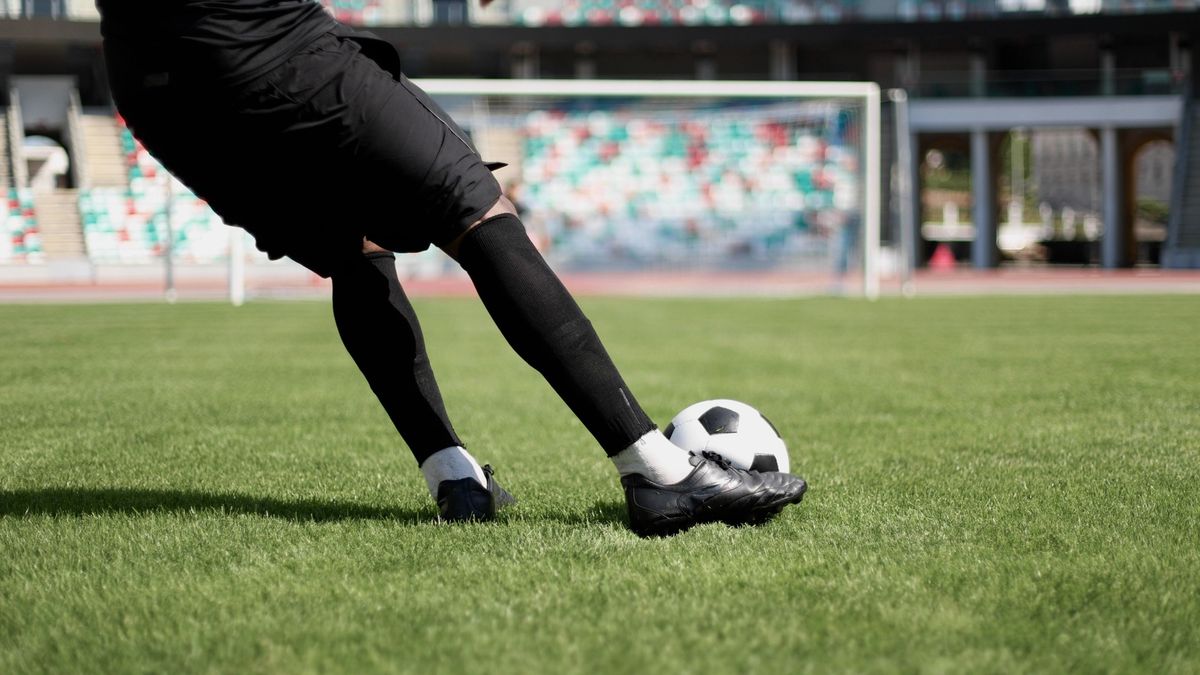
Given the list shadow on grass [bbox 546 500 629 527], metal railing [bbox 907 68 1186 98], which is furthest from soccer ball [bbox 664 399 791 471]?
metal railing [bbox 907 68 1186 98]

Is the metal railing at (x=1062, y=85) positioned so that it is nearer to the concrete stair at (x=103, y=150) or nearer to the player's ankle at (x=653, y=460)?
the concrete stair at (x=103, y=150)

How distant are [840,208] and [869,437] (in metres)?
15.1

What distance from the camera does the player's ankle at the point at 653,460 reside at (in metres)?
2.59

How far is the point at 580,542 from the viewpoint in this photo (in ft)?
8.30

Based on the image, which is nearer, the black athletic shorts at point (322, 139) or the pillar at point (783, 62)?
the black athletic shorts at point (322, 139)

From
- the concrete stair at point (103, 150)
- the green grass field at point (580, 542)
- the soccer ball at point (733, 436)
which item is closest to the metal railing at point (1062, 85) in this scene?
the concrete stair at point (103, 150)

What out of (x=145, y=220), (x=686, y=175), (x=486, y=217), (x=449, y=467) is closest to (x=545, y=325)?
(x=486, y=217)

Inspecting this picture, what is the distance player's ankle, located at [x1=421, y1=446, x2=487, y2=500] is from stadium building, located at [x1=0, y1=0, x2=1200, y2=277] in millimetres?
15139

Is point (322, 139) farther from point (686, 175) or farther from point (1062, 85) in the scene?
point (1062, 85)

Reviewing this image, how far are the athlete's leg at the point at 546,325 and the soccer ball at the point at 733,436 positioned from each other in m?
0.62

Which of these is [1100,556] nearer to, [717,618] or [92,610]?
[717,618]

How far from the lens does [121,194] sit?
69.7 feet

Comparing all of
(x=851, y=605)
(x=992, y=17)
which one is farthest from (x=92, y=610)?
(x=992, y=17)

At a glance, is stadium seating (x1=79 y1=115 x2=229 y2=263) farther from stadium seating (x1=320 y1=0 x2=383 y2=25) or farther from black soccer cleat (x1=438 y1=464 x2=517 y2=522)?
black soccer cleat (x1=438 y1=464 x2=517 y2=522)
